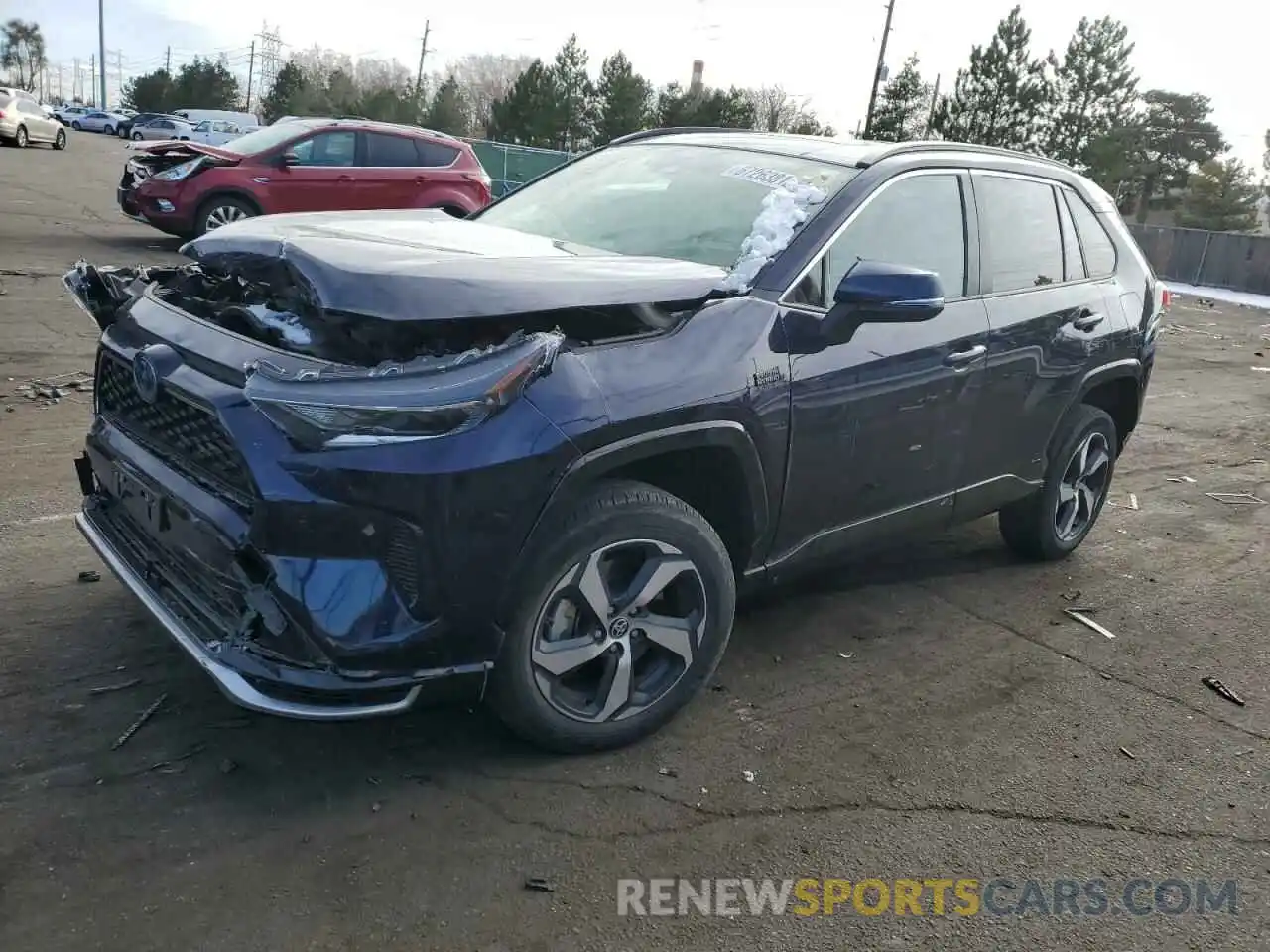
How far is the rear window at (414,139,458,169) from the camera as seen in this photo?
1395 cm

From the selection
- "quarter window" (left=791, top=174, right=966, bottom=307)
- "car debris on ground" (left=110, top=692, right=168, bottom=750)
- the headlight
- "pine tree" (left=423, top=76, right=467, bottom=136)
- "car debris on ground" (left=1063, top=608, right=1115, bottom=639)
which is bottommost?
"car debris on ground" (left=110, top=692, right=168, bottom=750)

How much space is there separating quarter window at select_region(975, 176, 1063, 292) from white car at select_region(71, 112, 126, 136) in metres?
69.5

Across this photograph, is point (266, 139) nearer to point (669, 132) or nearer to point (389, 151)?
point (389, 151)

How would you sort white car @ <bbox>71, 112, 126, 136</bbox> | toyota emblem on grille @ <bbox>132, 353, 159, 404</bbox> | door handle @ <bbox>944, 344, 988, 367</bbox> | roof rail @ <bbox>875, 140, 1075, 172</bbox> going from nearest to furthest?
1. toyota emblem on grille @ <bbox>132, 353, 159, 404</bbox>
2. door handle @ <bbox>944, 344, 988, 367</bbox>
3. roof rail @ <bbox>875, 140, 1075, 172</bbox>
4. white car @ <bbox>71, 112, 126, 136</bbox>

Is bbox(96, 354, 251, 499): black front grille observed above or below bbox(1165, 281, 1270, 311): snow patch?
above

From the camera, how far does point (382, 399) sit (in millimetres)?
2561

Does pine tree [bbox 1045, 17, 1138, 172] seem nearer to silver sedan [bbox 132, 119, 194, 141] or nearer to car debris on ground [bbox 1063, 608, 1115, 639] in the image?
silver sedan [bbox 132, 119, 194, 141]

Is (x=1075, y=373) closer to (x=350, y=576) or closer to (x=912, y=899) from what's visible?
(x=912, y=899)

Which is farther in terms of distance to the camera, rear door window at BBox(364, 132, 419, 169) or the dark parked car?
rear door window at BBox(364, 132, 419, 169)

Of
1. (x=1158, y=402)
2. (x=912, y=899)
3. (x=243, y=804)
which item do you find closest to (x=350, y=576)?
(x=243, y=804)

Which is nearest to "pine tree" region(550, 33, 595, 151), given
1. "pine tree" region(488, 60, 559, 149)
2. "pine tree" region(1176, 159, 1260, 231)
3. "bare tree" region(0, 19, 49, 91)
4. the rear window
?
"pine tree" region(488, 60, 559, 149)

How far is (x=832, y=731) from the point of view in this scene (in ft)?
11.6

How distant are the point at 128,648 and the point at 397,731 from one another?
104cm

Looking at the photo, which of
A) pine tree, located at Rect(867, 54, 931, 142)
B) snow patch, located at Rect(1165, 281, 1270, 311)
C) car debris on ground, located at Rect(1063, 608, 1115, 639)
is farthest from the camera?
pine tree, located at Rect(867, 54, 931, 142)
